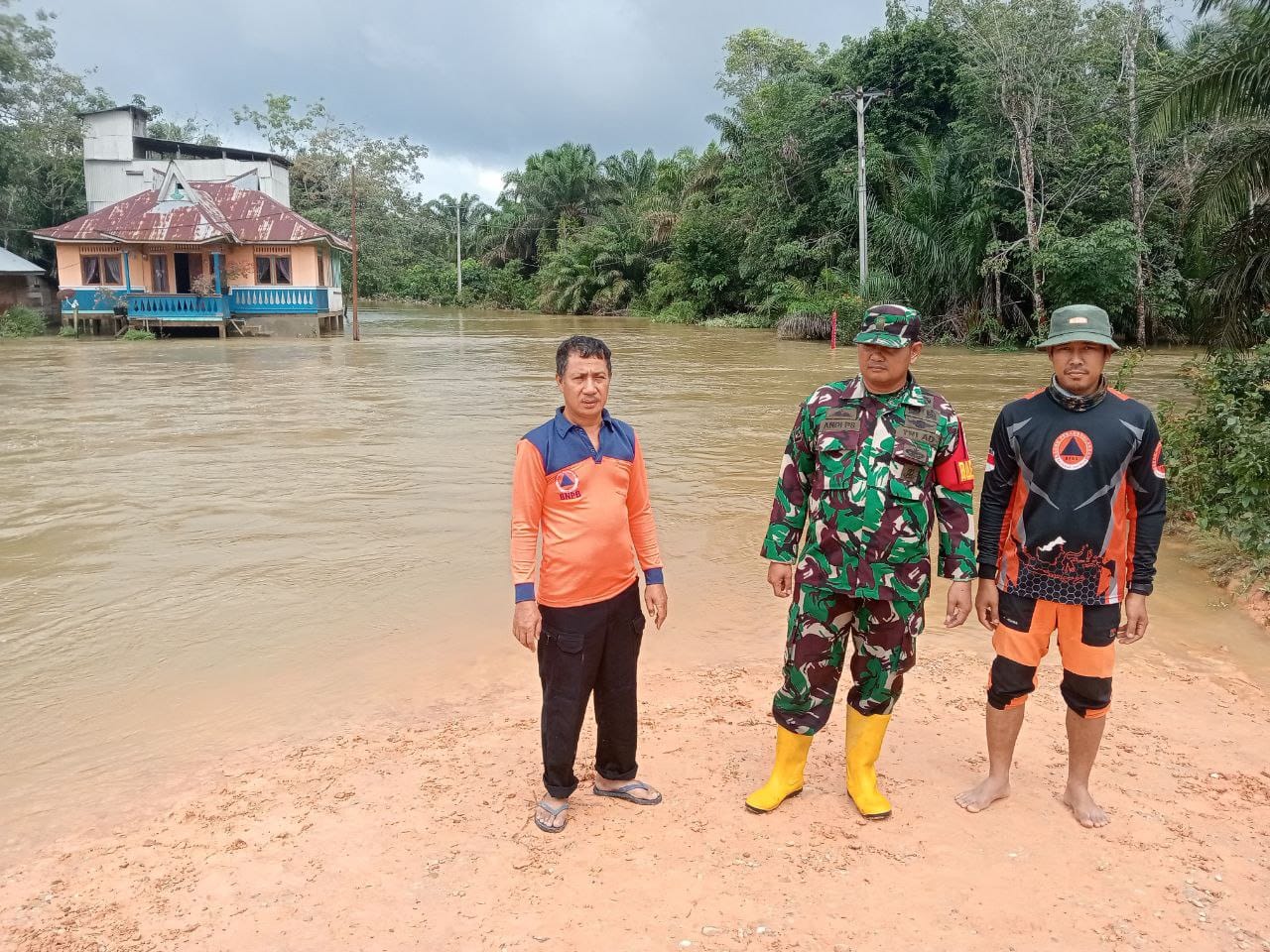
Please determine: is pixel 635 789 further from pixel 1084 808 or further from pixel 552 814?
pixel 1084 808

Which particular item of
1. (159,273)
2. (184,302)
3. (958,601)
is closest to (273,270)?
(184,302)

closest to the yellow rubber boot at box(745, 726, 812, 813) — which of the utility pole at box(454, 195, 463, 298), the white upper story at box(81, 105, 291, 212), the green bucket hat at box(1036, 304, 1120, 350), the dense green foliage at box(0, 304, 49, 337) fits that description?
the green bucket hat at box(1036, 304, 1120, 350)

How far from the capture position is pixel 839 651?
3160 millimetres

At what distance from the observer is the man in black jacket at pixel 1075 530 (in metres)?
2.98

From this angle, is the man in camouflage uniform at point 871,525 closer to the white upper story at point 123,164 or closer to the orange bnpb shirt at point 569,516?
the orange bnpb shirt at point 569,516

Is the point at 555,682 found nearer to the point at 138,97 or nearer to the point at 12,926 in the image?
the point at 12,926

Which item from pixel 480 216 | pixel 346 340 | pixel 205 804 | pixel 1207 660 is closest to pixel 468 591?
pixel 205 804

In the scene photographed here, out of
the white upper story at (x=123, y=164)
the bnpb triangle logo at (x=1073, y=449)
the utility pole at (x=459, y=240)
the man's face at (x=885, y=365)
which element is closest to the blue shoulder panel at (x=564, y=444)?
the man's face at (x=885, y=365)

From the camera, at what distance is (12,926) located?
2756 mm

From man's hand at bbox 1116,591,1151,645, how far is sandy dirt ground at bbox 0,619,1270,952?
629 mm

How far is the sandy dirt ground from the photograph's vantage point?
265 centimetres

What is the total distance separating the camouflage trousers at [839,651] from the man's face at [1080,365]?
84 cm

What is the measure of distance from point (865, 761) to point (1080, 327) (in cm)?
156

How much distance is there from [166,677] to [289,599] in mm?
1211
